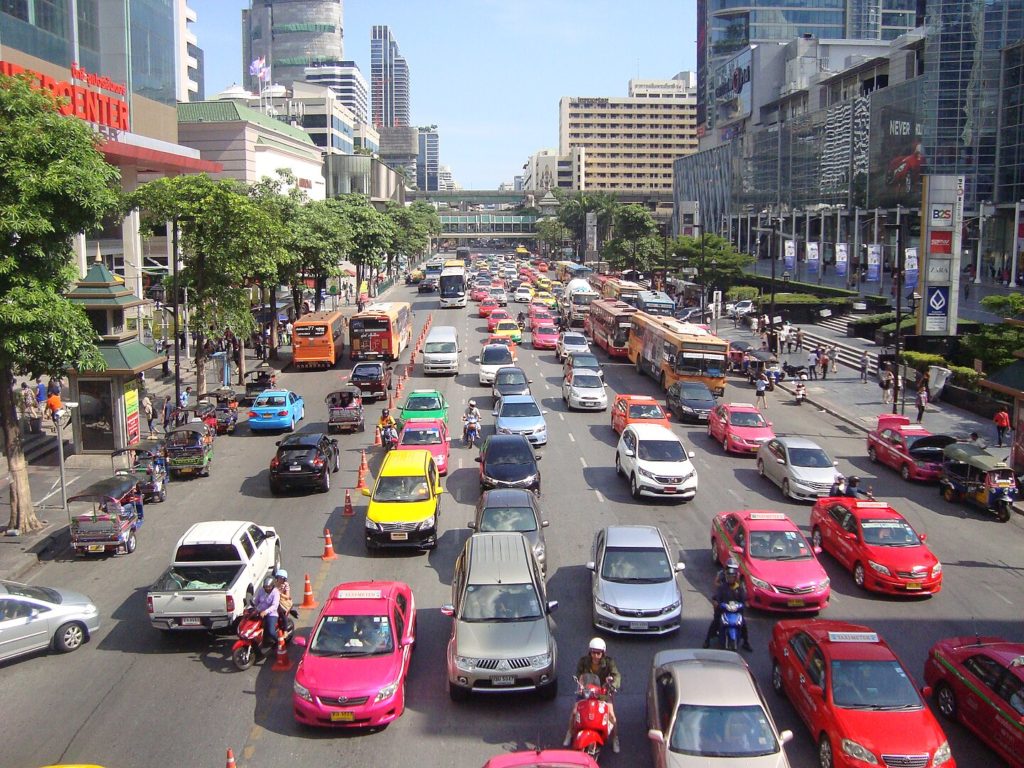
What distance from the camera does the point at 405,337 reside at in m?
52.1

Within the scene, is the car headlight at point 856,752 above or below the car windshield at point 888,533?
below

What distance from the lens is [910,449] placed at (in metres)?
27.5

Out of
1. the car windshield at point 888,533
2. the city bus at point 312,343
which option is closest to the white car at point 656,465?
the car windshield at point 888,533

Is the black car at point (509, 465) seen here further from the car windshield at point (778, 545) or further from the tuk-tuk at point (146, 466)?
the tuk-tuk at point (146, 466)

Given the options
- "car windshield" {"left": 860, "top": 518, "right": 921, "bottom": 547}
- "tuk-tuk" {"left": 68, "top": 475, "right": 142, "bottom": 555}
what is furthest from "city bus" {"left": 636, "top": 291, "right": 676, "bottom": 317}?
"tuk-tuk" {"left": 68, "top": 475, "right": 142, "bottom": 555}

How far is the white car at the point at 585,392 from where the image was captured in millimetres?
36094

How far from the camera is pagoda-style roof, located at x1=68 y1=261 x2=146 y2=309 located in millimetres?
28641

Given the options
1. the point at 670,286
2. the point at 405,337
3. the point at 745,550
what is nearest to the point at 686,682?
the point at 745,550

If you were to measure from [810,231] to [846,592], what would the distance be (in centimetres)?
8269

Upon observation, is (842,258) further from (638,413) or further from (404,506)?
(404,506)

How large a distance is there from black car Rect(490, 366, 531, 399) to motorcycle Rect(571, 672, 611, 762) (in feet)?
76.4

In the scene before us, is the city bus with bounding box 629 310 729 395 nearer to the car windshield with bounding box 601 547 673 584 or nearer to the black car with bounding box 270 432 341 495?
the black car with bounding box 270 432 341 495

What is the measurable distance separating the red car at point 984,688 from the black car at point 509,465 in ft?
37.8

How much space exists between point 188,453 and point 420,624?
1317cm
